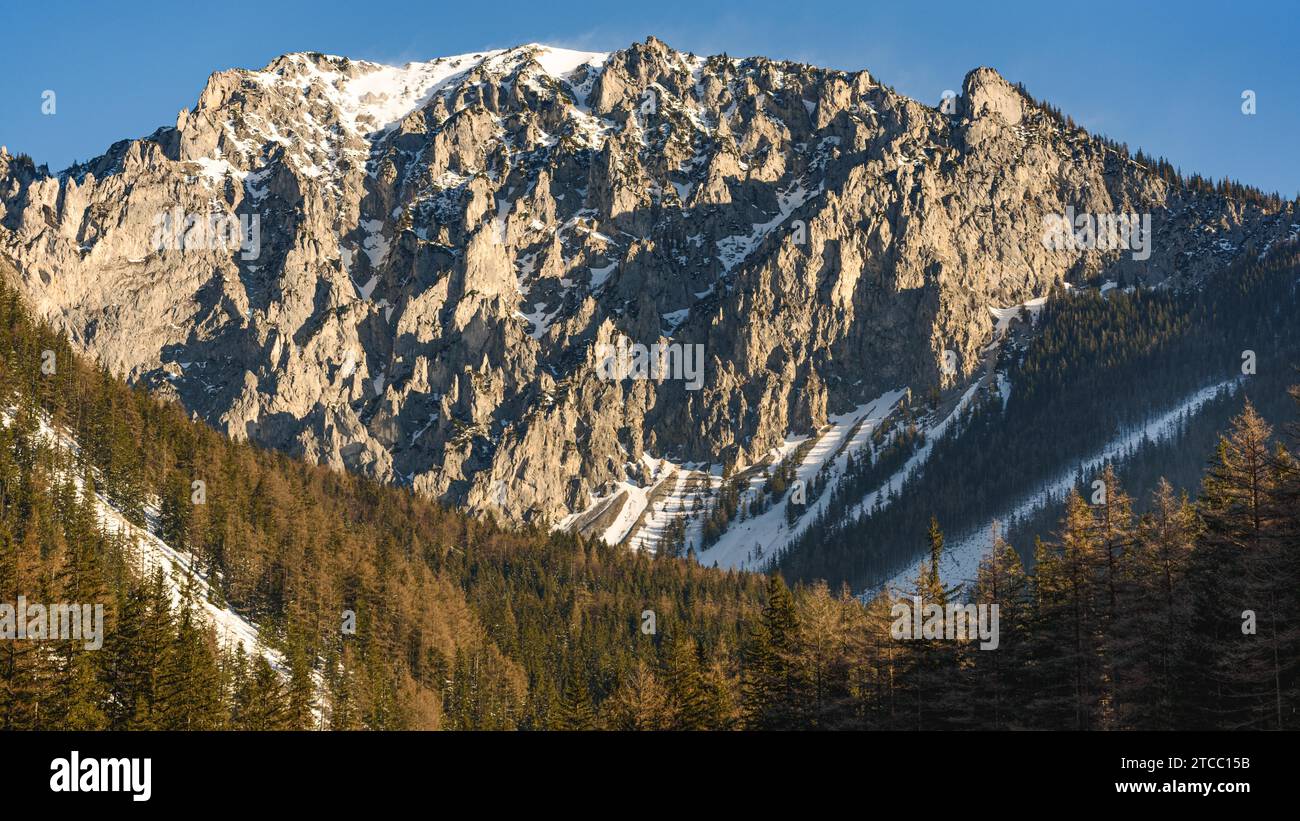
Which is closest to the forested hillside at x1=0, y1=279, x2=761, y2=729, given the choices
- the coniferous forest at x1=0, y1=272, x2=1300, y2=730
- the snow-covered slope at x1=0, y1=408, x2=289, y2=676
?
the coniferous forest at x1=0, y1=272, x2=1300, y2=730

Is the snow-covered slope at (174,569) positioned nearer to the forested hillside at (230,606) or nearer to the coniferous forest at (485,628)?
the coniferous forest at (485,628)

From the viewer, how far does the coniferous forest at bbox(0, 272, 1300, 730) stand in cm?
5544

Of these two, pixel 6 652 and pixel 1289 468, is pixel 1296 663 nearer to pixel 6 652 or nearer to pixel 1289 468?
pixel 1289 468

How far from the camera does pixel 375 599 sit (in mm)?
125062

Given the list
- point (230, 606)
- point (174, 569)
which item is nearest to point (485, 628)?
point (230, 606)

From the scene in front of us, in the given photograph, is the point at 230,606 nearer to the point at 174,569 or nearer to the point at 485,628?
the point at 174,569

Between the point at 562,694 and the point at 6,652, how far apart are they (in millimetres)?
82243

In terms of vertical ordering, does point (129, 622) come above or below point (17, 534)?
below

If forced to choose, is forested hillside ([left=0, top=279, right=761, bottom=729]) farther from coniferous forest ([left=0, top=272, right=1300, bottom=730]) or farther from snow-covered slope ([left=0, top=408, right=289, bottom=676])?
snow-covered slope ([left=0, top=408, right=289, bottom=676])

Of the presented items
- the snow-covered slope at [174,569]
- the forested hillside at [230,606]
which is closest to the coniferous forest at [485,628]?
the forested hillside at [230,606]

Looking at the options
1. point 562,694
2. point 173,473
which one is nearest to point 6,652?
point 173,473

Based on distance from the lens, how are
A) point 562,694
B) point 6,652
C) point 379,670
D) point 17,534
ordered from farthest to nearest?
point 562,694 < point 379,670 < point 17,534 < point 6,652
